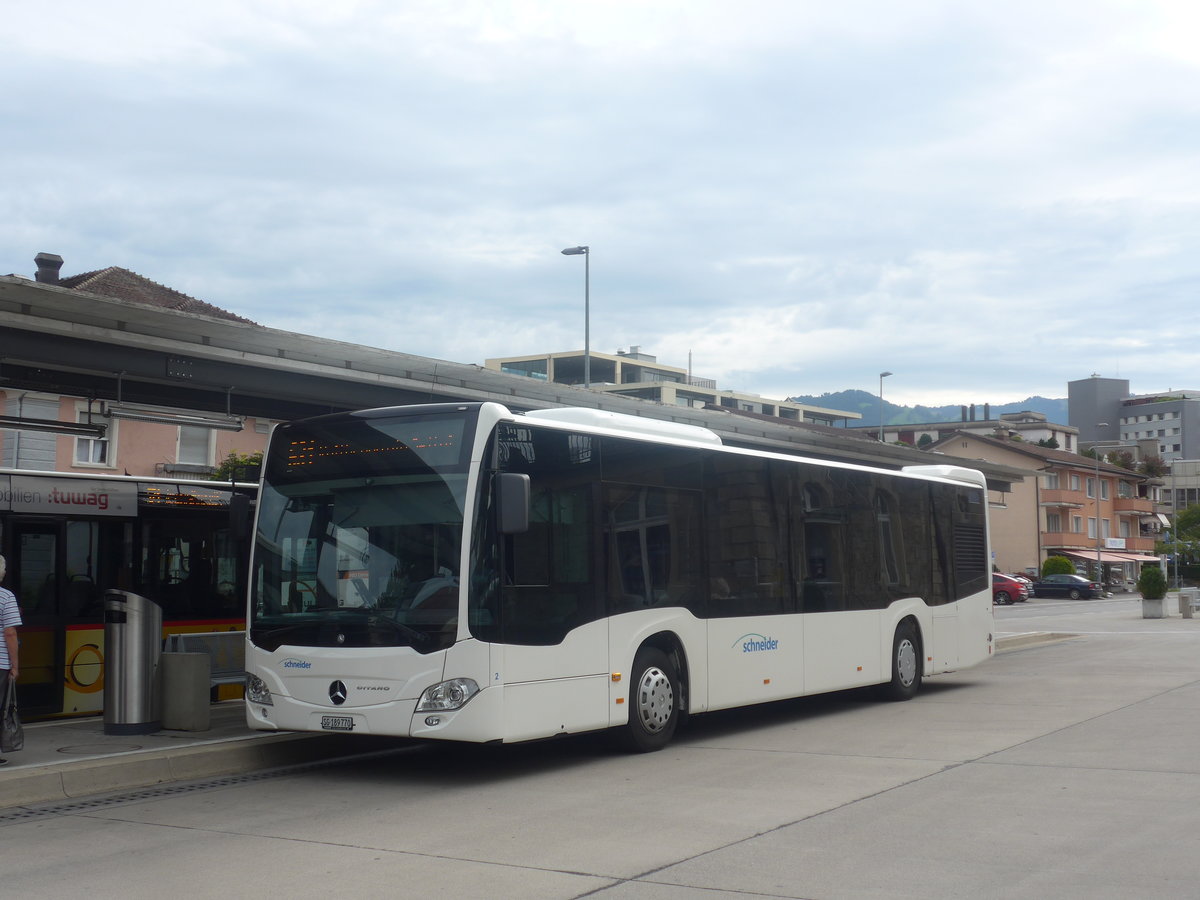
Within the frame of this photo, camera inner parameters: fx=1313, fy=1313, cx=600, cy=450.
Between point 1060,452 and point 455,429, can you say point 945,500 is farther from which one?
point 1060,452

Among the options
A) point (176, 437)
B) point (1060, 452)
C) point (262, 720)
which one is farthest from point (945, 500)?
point (1060, 452)

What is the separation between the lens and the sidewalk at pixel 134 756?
9820mm

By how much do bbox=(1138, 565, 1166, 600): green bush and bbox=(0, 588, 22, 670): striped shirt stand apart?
41976mm

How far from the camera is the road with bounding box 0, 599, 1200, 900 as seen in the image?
22.2ft

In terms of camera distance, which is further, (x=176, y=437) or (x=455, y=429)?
(x=176, y=437)

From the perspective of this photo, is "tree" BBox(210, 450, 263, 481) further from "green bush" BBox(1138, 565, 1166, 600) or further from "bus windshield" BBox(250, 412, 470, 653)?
"green bush" BBox(1138, 565, 1166, 600)

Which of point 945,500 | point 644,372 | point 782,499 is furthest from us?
point 644,372

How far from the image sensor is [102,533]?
14727 millimetres

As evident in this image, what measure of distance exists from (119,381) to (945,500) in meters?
11.1

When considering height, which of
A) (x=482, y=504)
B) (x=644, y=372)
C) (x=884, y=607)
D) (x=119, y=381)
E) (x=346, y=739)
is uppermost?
(x=644, y=372)

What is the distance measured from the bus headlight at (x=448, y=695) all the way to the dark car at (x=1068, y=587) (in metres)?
68.3

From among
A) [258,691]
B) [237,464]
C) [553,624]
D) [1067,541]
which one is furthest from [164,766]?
[1067,541]

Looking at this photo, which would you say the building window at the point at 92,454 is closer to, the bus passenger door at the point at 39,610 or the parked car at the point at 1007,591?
the bus passenger door at the point at 39,610

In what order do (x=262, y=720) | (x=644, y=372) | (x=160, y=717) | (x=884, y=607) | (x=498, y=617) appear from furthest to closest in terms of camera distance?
1. (x=644, y=372)
2. (x=884, y=607)
3. (x=160, y=717)
4. (x=262, y=720)
5. (x=498, y=617)
